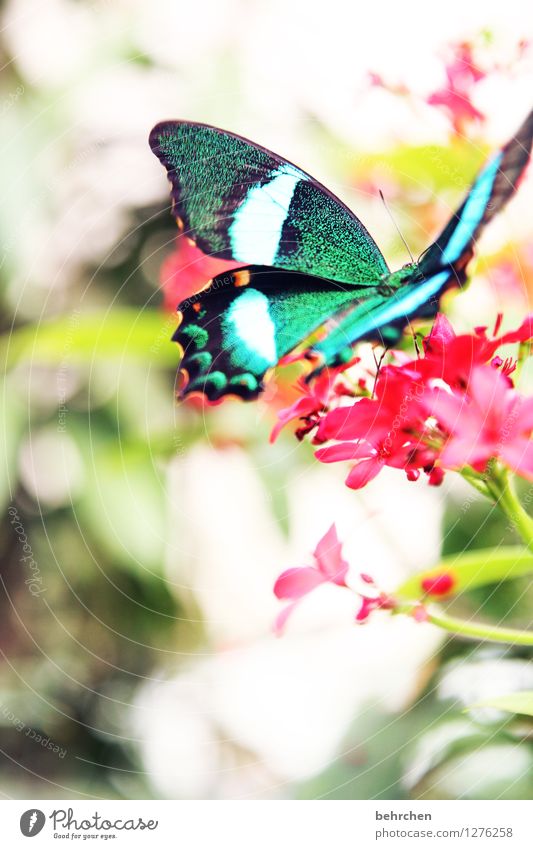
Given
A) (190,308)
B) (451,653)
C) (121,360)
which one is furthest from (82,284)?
(451,653)

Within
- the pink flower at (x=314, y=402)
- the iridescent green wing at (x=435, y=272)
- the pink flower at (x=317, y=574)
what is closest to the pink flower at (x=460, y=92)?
the iridescent green wing at (x=435, y=272)

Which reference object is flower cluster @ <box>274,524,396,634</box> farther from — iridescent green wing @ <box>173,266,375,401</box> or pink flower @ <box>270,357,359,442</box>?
iridescent green wing @ <box>173,266,375,401</box>

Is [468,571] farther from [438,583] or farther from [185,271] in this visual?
[185,271]

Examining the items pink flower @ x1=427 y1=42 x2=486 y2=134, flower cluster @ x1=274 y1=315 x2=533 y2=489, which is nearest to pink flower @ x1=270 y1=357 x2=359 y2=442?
flower cluster @ x1=274 y1=315 x2=533 y2=489

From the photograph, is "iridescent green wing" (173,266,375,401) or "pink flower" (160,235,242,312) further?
"pink flower" (160,235,242,312)

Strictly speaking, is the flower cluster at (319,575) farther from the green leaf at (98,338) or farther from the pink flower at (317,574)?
the green leaf at (98,338)

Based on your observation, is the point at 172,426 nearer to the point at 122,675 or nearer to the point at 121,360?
the point at 121,360
